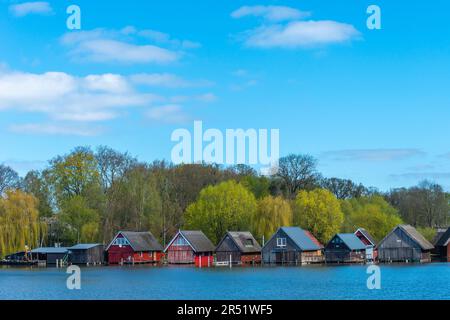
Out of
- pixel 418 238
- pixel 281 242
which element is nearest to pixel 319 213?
pixel 281 242

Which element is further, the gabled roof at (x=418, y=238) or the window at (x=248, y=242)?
the gabled roof at (x=418, y=238)

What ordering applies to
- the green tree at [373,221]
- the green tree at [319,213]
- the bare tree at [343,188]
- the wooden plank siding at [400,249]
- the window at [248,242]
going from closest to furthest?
the window at [248,242] → the wooden plank siding at [400,249] → the green tree at [319,213] → the green tree at [373,221] → the bare tree at [343,188]

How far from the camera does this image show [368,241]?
88.8m

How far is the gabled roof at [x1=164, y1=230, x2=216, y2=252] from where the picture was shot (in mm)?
82750

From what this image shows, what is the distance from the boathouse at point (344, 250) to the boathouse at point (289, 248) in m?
1.81

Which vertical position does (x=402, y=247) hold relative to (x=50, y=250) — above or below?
below

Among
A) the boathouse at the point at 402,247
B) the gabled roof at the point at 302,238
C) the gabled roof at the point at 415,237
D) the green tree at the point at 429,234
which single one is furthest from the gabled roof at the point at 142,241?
the green tree at the point at 429,234

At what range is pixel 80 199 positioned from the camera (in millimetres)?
86500

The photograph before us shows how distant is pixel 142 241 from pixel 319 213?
22.2m

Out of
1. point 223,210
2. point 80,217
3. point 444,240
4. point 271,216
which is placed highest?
point 223,210

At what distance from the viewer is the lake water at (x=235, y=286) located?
44.2m

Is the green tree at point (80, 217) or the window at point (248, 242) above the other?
the green tree at point (80, 217)

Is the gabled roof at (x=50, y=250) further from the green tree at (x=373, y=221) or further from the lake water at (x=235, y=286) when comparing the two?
the green tree at (x=373, y=221)

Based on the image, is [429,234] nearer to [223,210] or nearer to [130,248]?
[223,210]
